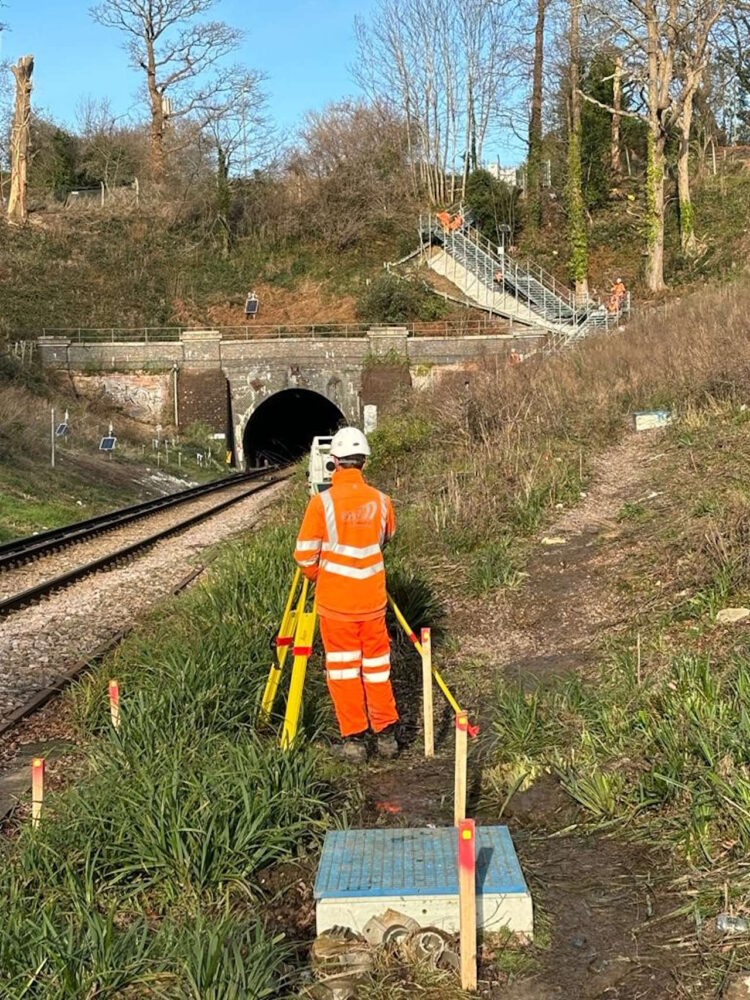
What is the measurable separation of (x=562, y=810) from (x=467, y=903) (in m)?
1.58

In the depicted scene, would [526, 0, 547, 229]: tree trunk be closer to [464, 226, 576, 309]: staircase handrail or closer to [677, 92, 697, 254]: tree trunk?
[464, 226, 576, 309]: staircase handrail

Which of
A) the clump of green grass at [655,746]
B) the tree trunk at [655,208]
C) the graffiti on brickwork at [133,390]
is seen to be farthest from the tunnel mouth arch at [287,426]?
the clump of green grass at [655,746]

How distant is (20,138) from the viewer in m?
44.7

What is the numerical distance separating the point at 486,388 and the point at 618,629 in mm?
9164

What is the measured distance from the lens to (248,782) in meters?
4.23

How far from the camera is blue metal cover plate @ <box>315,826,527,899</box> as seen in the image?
341cm

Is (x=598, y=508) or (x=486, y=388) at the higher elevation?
(x=486, y=388)

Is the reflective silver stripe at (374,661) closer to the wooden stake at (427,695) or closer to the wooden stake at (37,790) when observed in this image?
the wooden stake at (427,695)

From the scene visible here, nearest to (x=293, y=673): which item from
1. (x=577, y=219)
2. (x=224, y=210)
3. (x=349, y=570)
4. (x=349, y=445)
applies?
(x=349, y=570)

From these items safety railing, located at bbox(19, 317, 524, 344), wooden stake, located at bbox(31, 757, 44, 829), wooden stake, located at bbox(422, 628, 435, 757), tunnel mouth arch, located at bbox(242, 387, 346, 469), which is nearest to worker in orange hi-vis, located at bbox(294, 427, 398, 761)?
wooden stake, located at bbox(422, 628, 435, 757)

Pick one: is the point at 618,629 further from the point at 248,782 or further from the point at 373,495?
the point at 248,782

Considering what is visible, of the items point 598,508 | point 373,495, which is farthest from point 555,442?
point 373,495

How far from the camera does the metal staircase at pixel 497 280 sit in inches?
1491

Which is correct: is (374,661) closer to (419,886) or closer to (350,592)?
(350,592)
